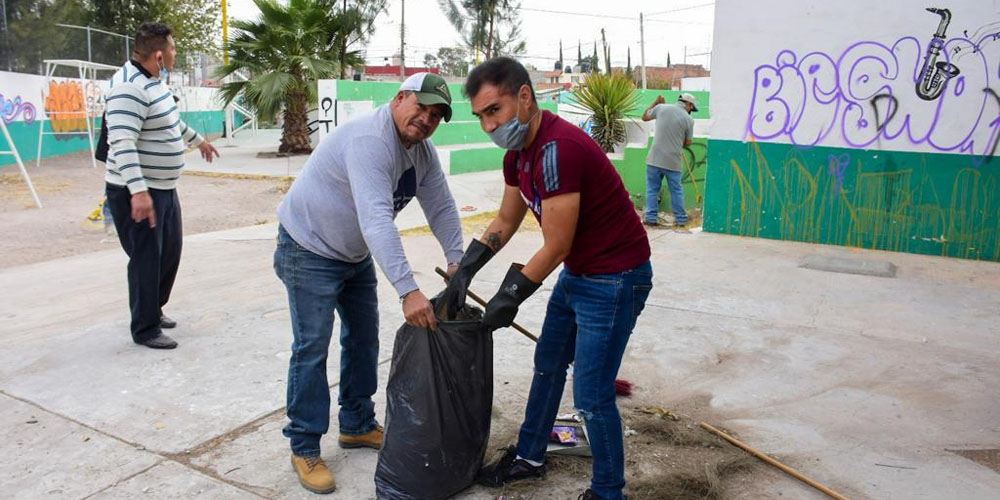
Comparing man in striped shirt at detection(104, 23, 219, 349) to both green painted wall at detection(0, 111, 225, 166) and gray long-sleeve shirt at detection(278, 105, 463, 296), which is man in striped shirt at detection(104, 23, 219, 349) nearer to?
gray long-sleeve shirt at detection(278, 105, 463, 296)

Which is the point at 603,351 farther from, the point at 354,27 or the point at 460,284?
the point at 354,27

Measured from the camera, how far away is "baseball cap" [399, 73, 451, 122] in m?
2.82

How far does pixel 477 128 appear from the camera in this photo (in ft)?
58.3

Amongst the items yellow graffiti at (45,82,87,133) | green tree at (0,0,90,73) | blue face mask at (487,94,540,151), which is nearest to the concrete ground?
blue face mask at (487,94,540,151)

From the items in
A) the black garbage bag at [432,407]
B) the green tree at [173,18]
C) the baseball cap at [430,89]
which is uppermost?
the green tree at [173,18]

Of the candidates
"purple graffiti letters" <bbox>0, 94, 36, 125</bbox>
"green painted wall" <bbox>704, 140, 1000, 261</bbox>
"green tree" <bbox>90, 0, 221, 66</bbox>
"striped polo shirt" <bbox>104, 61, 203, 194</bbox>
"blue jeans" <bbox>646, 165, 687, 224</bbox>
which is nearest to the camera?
"striped polo shirt" <bbox>104, 61, 203, 194</bbox>

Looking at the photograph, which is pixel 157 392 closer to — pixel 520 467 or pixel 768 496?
pixel 520 467

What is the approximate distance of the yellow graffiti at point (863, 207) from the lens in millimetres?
7523

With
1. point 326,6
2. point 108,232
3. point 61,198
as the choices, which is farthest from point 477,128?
point 108,232

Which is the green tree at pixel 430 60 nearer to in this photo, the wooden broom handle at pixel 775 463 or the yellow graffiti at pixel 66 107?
the yellow graffiti at pixel 66 107

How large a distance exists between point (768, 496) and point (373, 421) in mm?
1680

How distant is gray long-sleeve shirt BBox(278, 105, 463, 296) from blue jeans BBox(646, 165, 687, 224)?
22.2 ft

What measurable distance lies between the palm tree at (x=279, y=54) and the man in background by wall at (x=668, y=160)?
960 cm

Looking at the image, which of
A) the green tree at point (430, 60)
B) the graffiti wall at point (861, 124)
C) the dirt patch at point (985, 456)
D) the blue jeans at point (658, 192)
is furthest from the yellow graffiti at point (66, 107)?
the green tree at point (430, 60)
